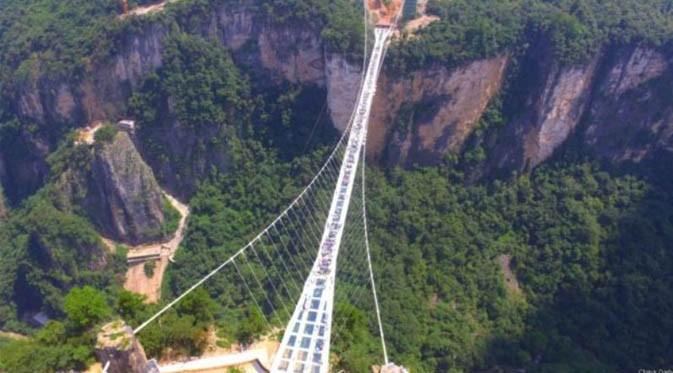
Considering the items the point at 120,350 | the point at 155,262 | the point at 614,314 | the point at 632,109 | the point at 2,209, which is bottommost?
the point at 155,262

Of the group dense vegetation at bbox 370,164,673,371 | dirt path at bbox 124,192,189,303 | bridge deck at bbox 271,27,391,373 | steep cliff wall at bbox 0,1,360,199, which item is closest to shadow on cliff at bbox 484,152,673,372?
dense vegetation at bbox 370,164,673,371

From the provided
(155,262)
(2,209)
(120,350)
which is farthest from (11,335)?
(120,350)

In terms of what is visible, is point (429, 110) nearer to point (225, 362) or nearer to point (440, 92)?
point (440, 92)

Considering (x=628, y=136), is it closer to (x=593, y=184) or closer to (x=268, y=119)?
(x=593, y=184)

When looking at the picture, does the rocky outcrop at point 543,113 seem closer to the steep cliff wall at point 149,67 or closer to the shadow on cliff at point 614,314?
the shadow on cliff at point 614,314

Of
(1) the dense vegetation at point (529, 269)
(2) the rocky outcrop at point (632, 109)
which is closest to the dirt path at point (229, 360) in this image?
(1) the dense vegetation at point (529, 269)

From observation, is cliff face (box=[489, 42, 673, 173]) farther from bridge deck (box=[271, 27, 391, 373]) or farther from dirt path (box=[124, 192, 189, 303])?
dirt path (box=[124, 192, 189, 303])

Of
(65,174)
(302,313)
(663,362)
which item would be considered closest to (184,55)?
(65,174)
